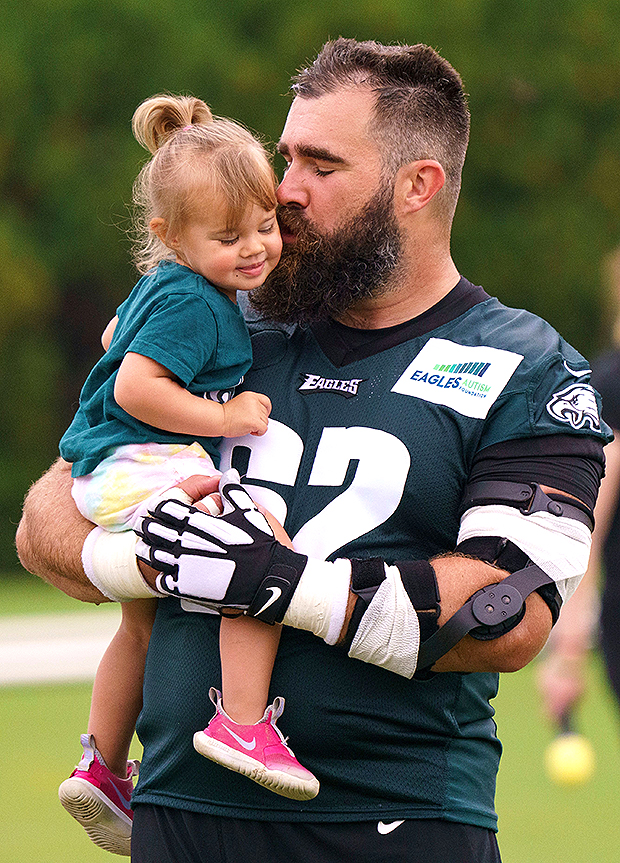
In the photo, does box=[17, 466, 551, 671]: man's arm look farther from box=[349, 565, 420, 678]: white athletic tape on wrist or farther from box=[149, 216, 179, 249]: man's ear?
box=[149, 216, 179, 249]: man's ear

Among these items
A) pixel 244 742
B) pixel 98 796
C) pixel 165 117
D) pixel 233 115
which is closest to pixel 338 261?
pixel 165 117

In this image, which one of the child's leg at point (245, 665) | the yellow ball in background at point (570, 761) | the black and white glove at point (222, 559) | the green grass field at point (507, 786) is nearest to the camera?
the black and white glove at point (222, 559)

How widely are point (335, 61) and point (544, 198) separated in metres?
14.9

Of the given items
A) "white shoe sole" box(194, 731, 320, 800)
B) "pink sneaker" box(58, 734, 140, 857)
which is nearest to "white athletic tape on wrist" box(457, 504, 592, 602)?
"white shoe sole" box(194, 731, 320, 800)

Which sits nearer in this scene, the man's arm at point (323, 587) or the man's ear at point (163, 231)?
the man's arm at point (323, 587)

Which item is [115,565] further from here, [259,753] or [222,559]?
[259,753]

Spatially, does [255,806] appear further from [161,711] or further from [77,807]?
[77,807]

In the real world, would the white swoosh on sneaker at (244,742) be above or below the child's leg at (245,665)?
below

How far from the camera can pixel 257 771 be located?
2.31 metres

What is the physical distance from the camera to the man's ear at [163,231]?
2.62 meters

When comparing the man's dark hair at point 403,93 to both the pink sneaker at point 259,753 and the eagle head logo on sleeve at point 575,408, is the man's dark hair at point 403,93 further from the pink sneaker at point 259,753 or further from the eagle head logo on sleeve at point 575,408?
the pink sneaker at point 259,753

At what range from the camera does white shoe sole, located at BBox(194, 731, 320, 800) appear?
7.59 feet

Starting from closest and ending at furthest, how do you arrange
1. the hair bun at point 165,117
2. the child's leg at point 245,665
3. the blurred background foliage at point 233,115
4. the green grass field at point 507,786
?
the child's leg at point 245,665
the hair bun at point 165,117
the green grass field at point 507,786
the blurred background foliage at point 233,115

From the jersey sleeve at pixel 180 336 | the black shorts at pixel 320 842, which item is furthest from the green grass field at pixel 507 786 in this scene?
the jersey sleeve at pixel 180 336
